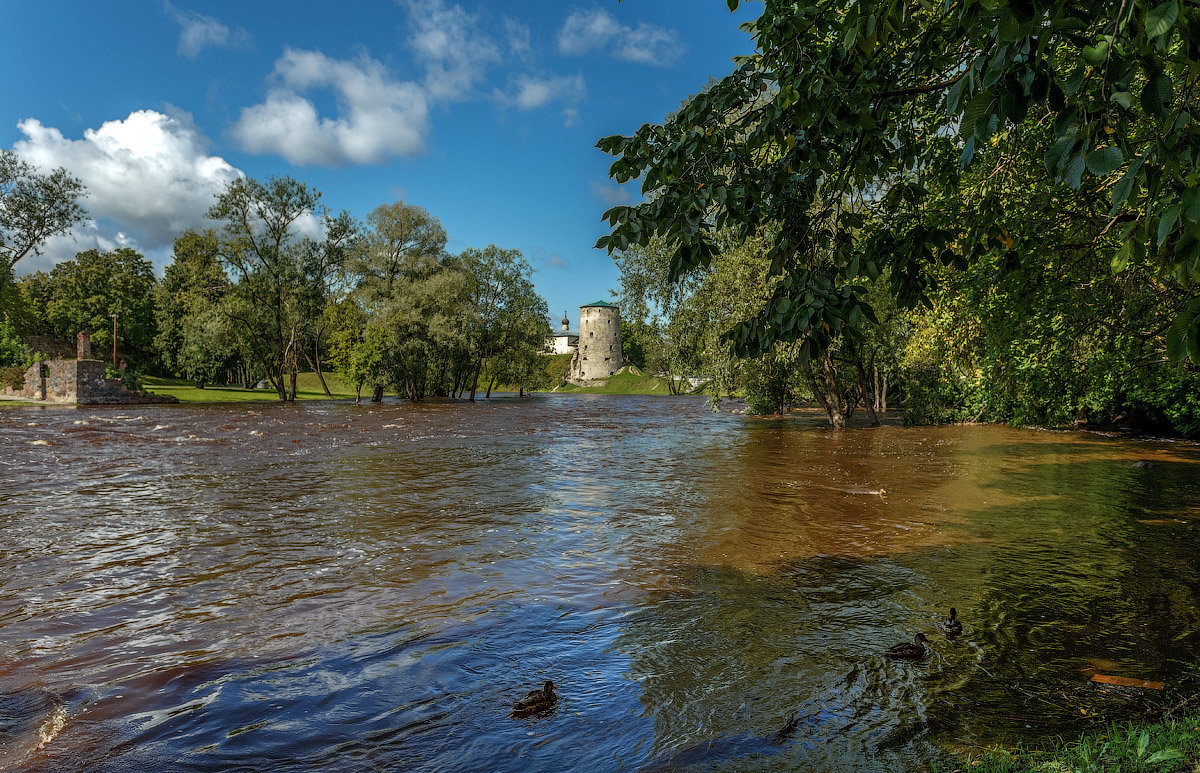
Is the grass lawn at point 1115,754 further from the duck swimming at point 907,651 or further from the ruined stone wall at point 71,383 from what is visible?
the ruined stone wall at point 71,383

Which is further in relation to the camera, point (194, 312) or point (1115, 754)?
point (194, 312)

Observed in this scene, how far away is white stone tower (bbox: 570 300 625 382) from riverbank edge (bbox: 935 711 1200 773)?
114346 mm

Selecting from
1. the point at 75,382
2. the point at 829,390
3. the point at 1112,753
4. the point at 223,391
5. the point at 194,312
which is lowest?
the point at 1112,753

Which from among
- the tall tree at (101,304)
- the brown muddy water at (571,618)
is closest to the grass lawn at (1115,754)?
the brown muddy water at (571,618)

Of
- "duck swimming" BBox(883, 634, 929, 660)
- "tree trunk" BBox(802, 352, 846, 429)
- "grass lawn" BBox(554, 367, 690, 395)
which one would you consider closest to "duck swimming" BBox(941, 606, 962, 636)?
"duck swimming" BBox(883, 634, 929, 660)

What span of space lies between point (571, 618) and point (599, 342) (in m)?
114

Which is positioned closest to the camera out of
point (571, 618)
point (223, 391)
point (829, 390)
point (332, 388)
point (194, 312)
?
point (571, 618)

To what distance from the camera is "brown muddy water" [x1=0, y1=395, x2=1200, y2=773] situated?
4.05 metres

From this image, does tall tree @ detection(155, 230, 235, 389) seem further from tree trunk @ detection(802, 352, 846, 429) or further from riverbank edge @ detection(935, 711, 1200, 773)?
riverbank edge @ detection(935, 711, 1200, 773)

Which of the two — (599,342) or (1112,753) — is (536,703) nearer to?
(1112,753)

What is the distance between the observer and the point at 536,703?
4.40m

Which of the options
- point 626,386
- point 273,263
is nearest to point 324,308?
point 273,263

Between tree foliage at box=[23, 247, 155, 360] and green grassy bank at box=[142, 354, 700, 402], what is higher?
tree foliage at box=[23, 247, 155, 360]

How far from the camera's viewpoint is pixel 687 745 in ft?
13.0
